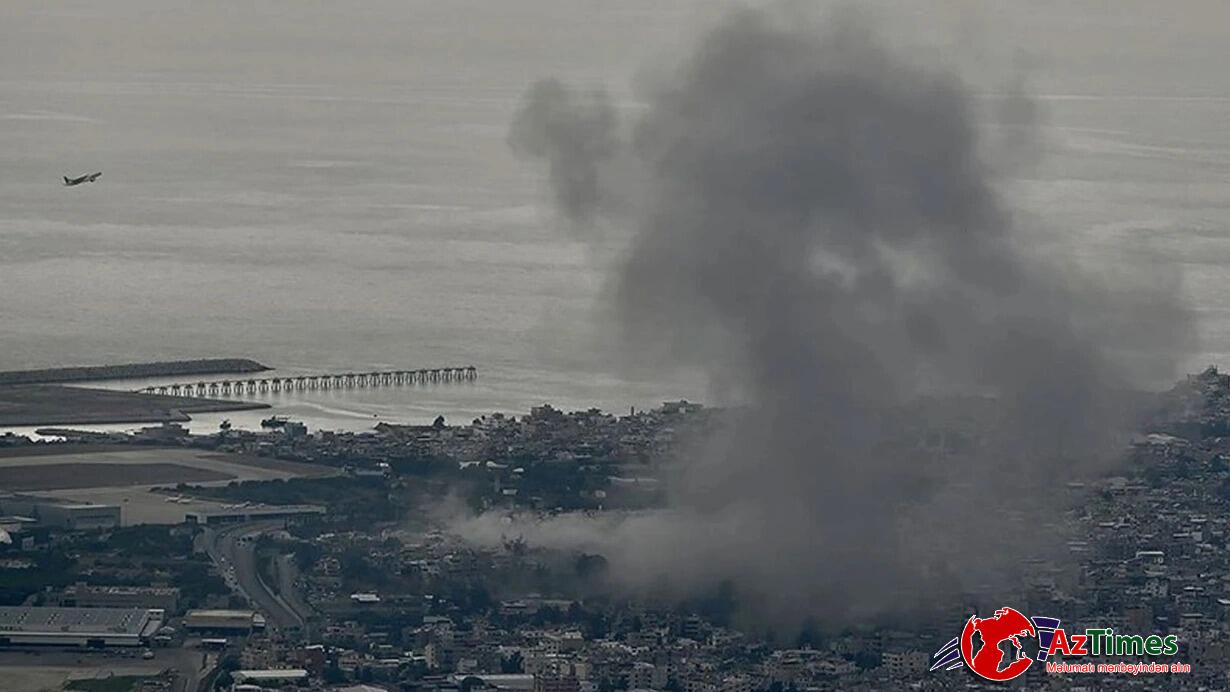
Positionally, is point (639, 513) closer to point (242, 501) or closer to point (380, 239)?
point (242, 501)

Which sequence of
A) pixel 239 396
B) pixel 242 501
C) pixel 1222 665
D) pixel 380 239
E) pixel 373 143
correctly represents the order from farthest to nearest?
pixel 373 143 < pixel 380 239 < pixel 239 396 < pixel 242 501 < pixel 1222 665

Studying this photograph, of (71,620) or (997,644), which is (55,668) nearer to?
(71,620)

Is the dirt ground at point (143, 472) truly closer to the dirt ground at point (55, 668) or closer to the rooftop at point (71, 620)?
the rooftop at point (71, 620)

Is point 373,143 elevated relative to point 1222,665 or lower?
elevated

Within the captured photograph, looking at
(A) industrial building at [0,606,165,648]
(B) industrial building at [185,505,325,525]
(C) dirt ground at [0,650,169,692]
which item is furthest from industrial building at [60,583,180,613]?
(B) industrial building at [185,505,325,525]

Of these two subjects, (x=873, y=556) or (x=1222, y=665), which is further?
(x=873, y=556)

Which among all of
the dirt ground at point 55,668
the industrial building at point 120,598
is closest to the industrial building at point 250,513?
the industrial building at point 120,598

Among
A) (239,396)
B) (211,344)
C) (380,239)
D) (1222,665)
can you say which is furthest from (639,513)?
(380,239)
